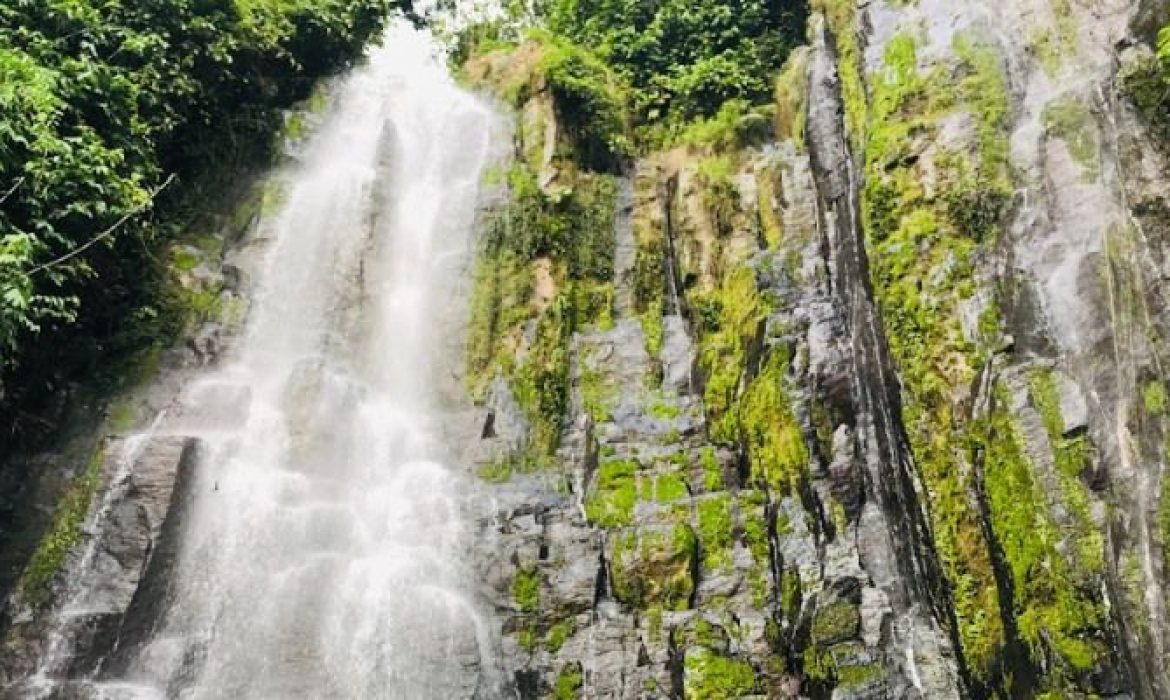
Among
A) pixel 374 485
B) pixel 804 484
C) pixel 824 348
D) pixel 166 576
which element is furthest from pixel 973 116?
pixel 166 576

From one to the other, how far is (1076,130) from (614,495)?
628 cm

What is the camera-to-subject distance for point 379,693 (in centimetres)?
870

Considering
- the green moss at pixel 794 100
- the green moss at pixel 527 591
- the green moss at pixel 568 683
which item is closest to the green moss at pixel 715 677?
the green moss at pixel 568 683

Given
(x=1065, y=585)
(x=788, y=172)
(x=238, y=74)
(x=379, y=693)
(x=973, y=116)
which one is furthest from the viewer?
(x=238, y=74)

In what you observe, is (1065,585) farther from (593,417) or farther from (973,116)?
(593,417)

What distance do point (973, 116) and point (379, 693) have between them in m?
8.99

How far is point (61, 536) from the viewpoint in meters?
9.48

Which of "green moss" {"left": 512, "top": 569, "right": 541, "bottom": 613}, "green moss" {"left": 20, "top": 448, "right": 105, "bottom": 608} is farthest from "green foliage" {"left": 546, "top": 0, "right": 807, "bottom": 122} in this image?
"green moss" {"left": 20, "top": 448, "right": 105, "bottom": 608}

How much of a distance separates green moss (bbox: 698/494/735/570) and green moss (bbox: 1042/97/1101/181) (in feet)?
16.4

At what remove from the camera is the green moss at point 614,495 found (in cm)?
→ 988

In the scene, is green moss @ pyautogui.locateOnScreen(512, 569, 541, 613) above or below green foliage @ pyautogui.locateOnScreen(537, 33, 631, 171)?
below

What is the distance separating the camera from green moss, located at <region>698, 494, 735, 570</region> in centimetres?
924

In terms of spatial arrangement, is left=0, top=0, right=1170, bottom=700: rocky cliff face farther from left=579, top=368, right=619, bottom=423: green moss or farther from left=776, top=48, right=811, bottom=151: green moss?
left=776, top=48, right=811, bottom=151: green moss

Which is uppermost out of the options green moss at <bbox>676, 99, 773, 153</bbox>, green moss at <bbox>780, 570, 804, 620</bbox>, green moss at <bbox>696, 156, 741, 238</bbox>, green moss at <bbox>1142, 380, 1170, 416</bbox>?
green moss at <bbox>676, 99, 773, 153</bbox>
